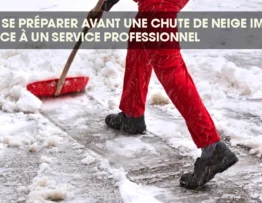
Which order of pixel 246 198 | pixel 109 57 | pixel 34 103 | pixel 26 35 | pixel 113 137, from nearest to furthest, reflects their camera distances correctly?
pixel 246 198 → pixel 113 137 → pixel 34 103 → pixel 109 57 → pixel 26 35

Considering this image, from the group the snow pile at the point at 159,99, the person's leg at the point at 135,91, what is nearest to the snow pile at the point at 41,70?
the snow pile at the point at 159,99

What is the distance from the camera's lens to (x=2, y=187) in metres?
3.35

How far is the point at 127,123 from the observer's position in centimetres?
427

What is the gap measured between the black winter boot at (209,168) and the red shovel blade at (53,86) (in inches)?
81.5

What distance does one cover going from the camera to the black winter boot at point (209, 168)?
3299mm

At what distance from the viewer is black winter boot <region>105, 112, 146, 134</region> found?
4.24 meters

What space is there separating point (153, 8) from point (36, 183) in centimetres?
123

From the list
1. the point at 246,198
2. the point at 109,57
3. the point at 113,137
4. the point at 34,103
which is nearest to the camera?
the point at 246,198

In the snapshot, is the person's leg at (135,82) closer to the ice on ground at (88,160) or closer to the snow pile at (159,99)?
the ice on ground at (88,160)

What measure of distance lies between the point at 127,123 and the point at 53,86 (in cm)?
109

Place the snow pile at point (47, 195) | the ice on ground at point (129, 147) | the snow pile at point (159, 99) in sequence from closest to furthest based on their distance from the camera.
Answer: the snow pile at point (47, 195) → the ice on ground at point (129, 147) → the snow pile at point (159, 99)

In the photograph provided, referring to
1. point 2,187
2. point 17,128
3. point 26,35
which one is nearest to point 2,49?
point 26,35

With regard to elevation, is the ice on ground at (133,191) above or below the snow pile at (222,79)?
below

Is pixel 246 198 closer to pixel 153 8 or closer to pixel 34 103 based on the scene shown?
pixel 153 8
